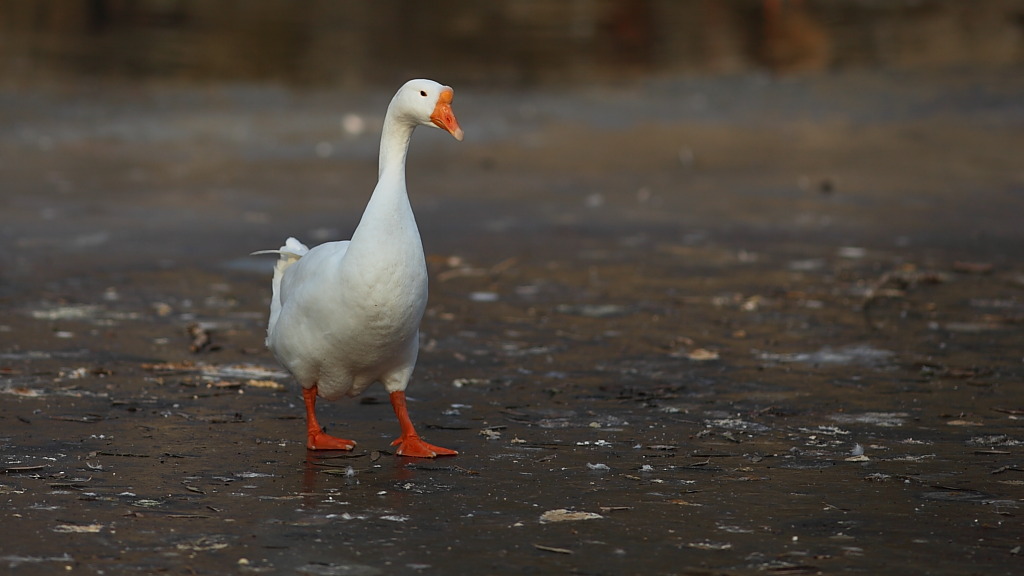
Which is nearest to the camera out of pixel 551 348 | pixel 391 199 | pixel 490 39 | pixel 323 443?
pixel 391 199

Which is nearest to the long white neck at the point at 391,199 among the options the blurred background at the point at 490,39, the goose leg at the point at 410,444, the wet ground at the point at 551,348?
the goose leg at the point at 410,444

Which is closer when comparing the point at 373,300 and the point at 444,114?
the point at 373,300

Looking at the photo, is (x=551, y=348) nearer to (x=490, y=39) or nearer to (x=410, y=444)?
(x=410, y=444)

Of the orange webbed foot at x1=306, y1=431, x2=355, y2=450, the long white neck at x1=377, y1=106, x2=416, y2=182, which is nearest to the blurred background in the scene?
the long white neck at x1=377, y1=106, x2=416, y2=182

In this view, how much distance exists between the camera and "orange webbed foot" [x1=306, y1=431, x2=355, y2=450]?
19.1ft

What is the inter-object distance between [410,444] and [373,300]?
0.73 metres

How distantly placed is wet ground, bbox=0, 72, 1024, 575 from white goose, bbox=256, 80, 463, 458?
0.28 m

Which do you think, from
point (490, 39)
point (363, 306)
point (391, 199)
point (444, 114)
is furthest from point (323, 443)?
point (490, 39)

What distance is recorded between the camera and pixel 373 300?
5500mm

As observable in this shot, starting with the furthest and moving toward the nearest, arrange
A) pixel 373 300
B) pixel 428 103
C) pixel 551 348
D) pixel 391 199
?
1. pixel 551 348
2. pixel 428 103
3. pixel 391 199
4. pixel 373 300

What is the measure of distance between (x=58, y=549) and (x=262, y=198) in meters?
8.36

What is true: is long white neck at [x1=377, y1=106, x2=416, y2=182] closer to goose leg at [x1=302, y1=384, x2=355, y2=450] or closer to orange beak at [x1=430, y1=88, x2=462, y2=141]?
orange beak at [x1=430, y1=88, x2=462, y2=141]

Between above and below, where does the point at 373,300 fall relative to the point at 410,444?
above

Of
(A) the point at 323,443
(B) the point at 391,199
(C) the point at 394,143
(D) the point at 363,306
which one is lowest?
(A) the point at 323,443
